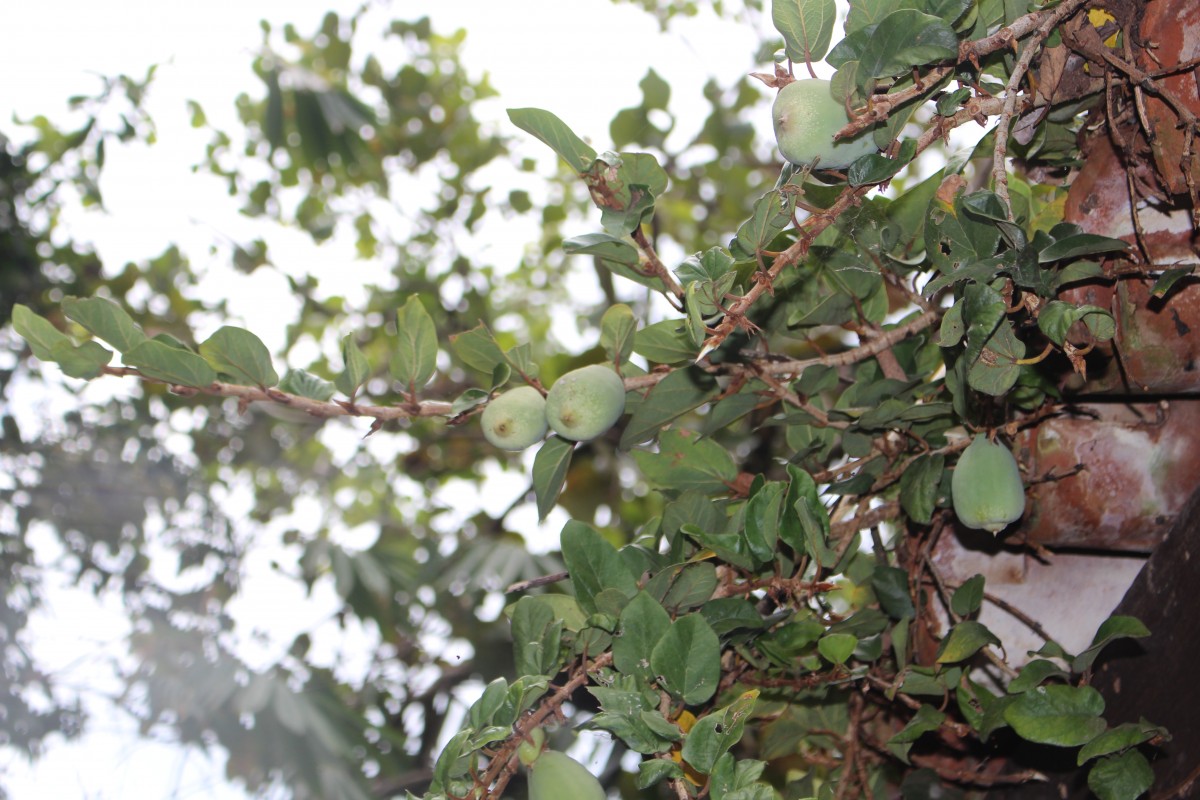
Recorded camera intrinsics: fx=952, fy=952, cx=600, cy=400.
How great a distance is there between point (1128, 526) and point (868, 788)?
345 mm

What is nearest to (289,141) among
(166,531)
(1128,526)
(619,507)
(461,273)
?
(461,273)

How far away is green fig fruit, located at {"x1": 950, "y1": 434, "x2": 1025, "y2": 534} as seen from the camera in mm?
745

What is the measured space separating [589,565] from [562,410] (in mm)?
132

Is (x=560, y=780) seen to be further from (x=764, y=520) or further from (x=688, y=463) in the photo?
(x=688, y=463)

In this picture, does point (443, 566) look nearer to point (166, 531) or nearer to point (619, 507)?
point (619, 507)

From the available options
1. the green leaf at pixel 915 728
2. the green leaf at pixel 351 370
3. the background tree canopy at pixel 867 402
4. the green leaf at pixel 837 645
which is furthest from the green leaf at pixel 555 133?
the green leaf at pixel 915 728

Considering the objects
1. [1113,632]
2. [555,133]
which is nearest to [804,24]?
[555,133]

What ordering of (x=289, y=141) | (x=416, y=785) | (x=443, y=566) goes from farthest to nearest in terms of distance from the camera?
1. (x=289, y=141)
2. (x=443, y=566)
3. (x=416, y=785)

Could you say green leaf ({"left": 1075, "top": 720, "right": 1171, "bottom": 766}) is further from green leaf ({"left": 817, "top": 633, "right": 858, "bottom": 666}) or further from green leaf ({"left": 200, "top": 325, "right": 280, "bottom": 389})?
Answer: green leaf ({"left": 200, "top": 325, "right": 280, "bottom": 389})

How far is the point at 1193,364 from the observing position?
29.0 inches

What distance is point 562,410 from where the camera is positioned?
774 millimetres

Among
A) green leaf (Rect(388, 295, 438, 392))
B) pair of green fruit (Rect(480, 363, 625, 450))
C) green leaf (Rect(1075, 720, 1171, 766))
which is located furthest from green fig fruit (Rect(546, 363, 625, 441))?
green leaf (Rect(1075, 720, 1171, 766))

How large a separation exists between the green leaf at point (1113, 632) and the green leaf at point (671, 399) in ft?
1.23

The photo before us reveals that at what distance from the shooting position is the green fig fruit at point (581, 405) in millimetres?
777
